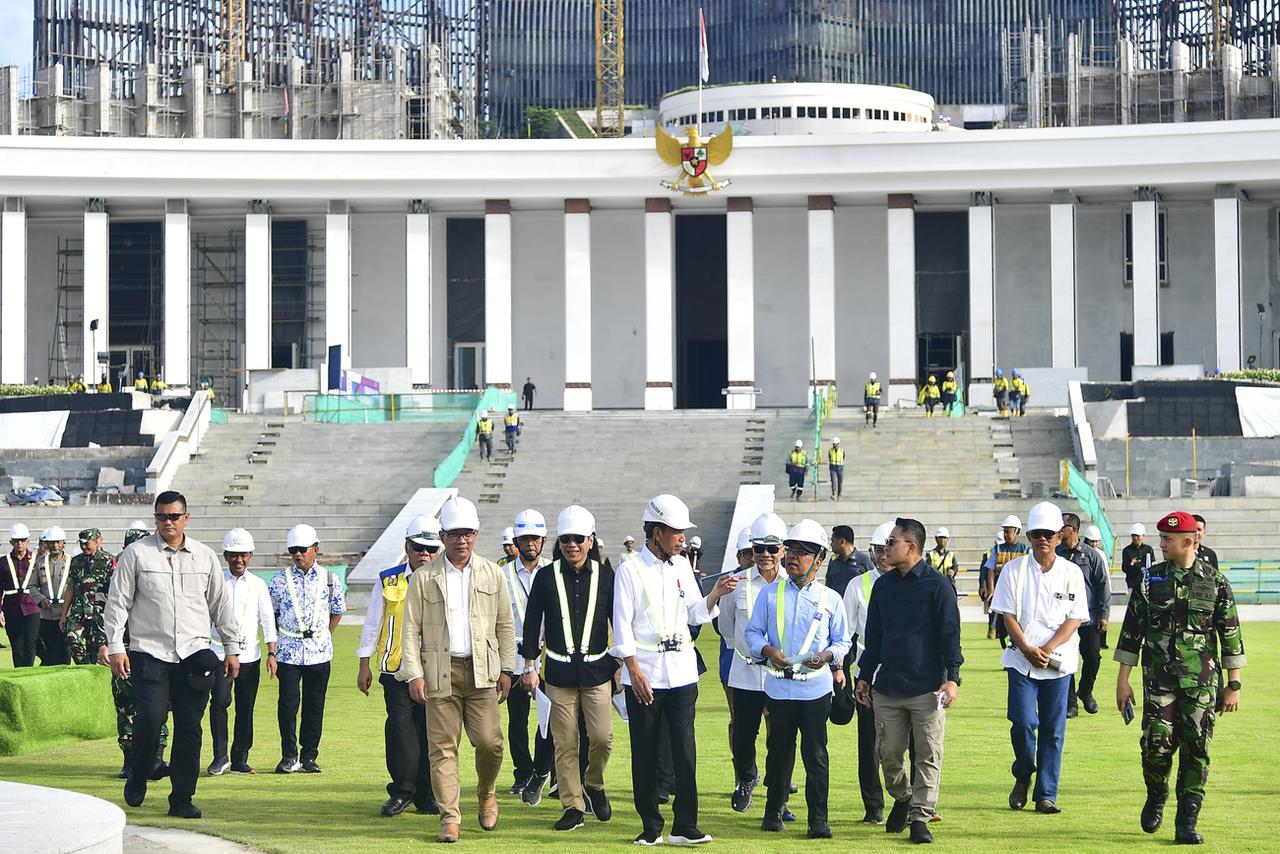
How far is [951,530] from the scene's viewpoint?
35.4 meters

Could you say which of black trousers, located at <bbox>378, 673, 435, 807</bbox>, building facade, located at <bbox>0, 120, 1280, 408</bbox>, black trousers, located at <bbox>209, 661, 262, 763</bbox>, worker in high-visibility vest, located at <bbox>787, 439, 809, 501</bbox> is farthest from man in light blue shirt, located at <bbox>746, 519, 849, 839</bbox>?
building facade, located at <bbox>0, 120, 1280, 408</bbox>

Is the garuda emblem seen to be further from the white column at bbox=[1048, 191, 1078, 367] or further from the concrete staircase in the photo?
the concrete staircase

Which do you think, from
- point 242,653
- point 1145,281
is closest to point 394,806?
point 242,653

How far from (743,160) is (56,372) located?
2274 cm

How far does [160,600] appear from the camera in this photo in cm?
1221

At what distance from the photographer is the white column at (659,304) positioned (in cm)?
5631

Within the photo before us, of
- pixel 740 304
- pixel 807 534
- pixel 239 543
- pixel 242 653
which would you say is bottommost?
pixel 242 653

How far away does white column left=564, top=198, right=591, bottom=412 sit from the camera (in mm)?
56906

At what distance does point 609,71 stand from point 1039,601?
2841 inches

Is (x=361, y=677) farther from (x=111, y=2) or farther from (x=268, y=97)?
(x=111, y=2)

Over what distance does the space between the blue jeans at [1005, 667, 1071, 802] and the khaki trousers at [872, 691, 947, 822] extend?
3.39 ft

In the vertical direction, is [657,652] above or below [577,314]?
below

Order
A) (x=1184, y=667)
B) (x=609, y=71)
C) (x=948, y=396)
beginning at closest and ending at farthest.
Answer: (x=1184, y=667) < (x=948, y=396) < (x=609, y=71)

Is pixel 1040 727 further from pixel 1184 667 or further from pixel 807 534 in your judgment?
pixel 807 534
